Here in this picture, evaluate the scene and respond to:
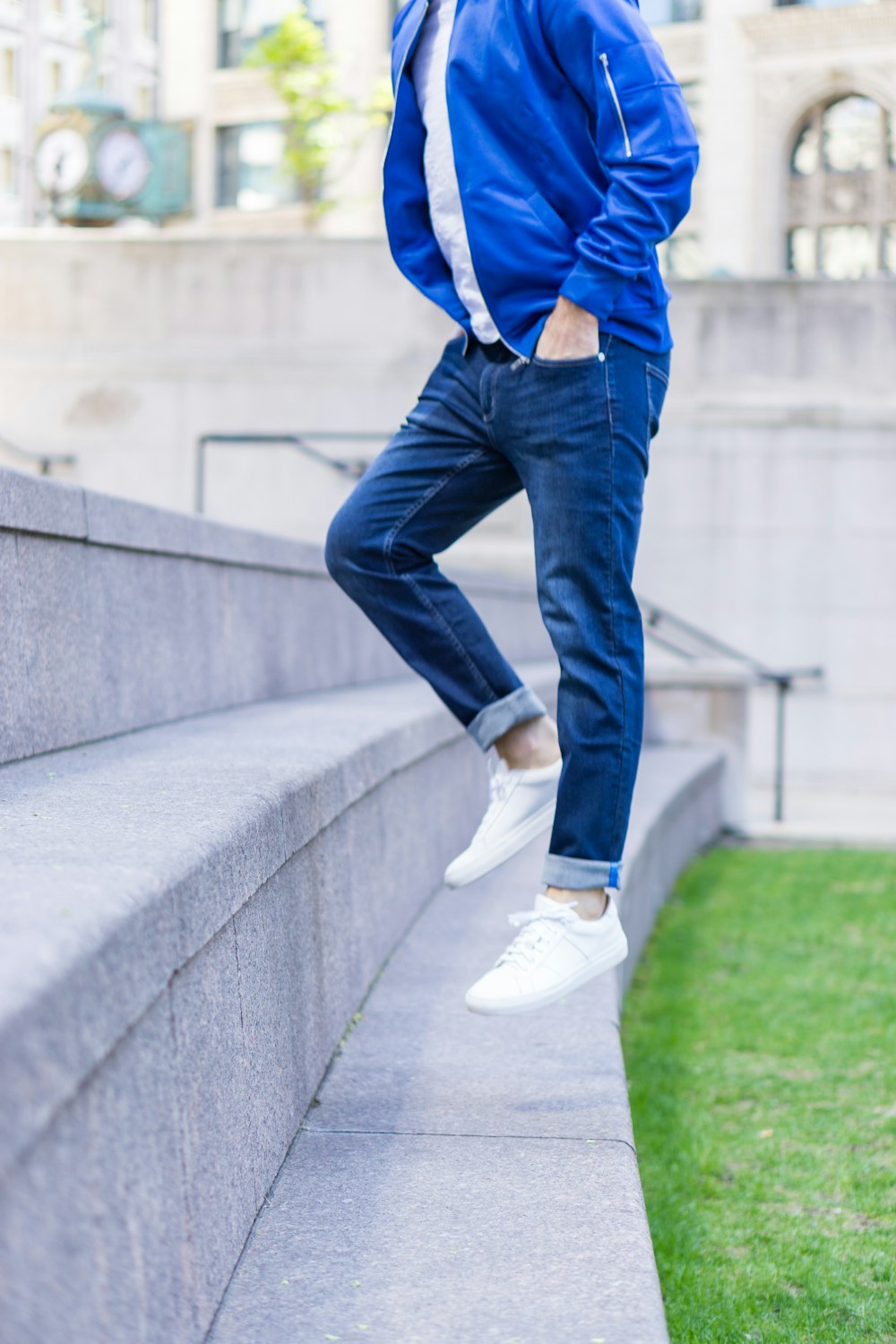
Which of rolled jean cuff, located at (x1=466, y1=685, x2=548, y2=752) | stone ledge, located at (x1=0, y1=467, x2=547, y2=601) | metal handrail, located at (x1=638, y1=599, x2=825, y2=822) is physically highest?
stone ledge, located at (x1=0, y1=467, x2=547, y2=601)

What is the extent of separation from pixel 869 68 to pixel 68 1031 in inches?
1229

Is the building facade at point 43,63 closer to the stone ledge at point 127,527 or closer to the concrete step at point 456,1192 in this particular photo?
the stone ledge at point 127,527

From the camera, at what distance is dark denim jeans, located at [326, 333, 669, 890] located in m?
2.41

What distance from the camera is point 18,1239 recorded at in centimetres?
100

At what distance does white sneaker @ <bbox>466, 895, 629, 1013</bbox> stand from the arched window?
29334 mm

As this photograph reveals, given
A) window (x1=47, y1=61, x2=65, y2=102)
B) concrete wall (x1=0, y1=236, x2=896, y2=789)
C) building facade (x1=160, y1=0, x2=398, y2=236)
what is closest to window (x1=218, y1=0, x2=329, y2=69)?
building facade (x1=160, y1=0, x2=398, y2=236)

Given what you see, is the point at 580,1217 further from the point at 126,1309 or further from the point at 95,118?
the point at 95,118

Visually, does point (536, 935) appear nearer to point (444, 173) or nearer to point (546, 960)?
point (546, 960)

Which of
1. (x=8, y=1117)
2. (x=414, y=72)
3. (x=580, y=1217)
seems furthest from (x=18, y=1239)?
(x=414, y=72)

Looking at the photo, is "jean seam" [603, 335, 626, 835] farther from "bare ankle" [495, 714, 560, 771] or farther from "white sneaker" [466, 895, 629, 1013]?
"bare ankle" [495, 714, 560, 771]

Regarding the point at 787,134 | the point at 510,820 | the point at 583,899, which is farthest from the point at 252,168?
the point at 583,899

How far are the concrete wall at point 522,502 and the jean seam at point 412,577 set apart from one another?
10.5m

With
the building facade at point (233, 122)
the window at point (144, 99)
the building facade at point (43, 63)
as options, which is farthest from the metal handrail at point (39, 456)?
the window at point (144, 99)

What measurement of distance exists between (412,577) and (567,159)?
0.79 metres
